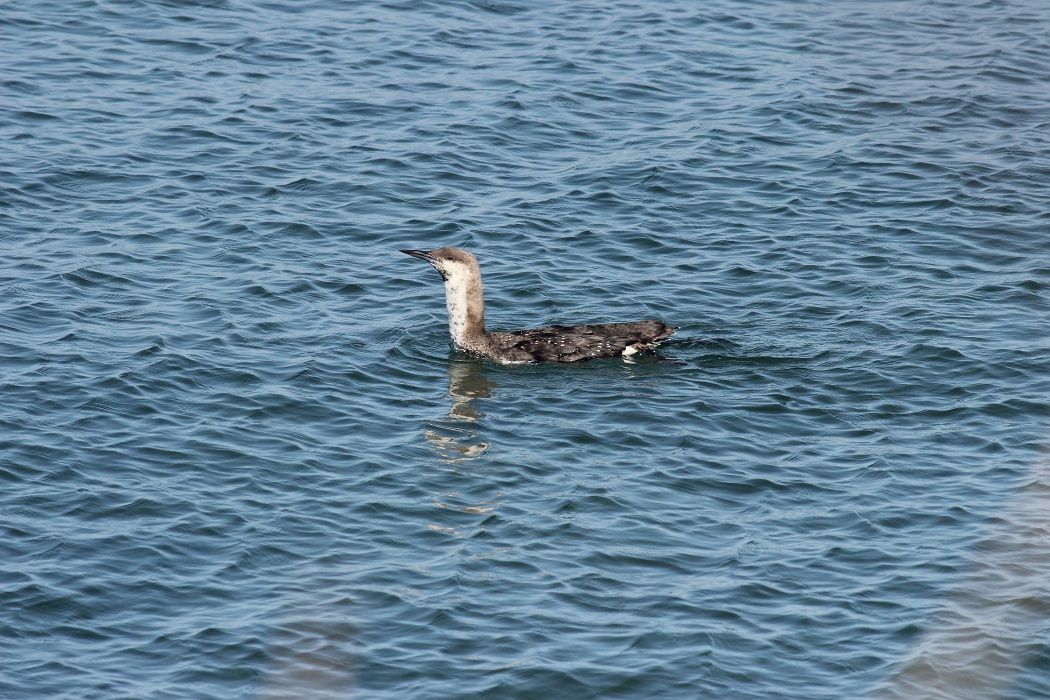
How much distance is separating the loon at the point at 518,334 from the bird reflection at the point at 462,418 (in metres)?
0.35

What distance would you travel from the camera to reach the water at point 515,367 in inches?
455

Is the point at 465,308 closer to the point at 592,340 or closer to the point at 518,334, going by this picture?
the point at 518,334

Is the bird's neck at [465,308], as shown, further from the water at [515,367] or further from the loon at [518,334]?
the water at [515,367]

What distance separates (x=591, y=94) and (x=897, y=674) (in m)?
16.3

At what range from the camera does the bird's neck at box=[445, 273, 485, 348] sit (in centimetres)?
1723

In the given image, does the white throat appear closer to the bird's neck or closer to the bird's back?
the bird's neck

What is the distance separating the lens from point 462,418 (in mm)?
15617

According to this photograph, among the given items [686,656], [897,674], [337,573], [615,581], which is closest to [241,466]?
[337,573]

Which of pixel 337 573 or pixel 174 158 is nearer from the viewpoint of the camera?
pixel 337 573

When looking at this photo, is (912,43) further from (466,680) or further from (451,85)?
(466,680)

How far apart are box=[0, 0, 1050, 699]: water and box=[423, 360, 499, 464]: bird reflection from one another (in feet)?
0.18

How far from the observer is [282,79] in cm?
2572

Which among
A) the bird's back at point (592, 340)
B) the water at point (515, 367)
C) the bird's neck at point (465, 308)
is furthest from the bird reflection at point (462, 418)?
the bird's back at point (592, 340)

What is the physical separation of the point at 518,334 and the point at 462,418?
1.92m
